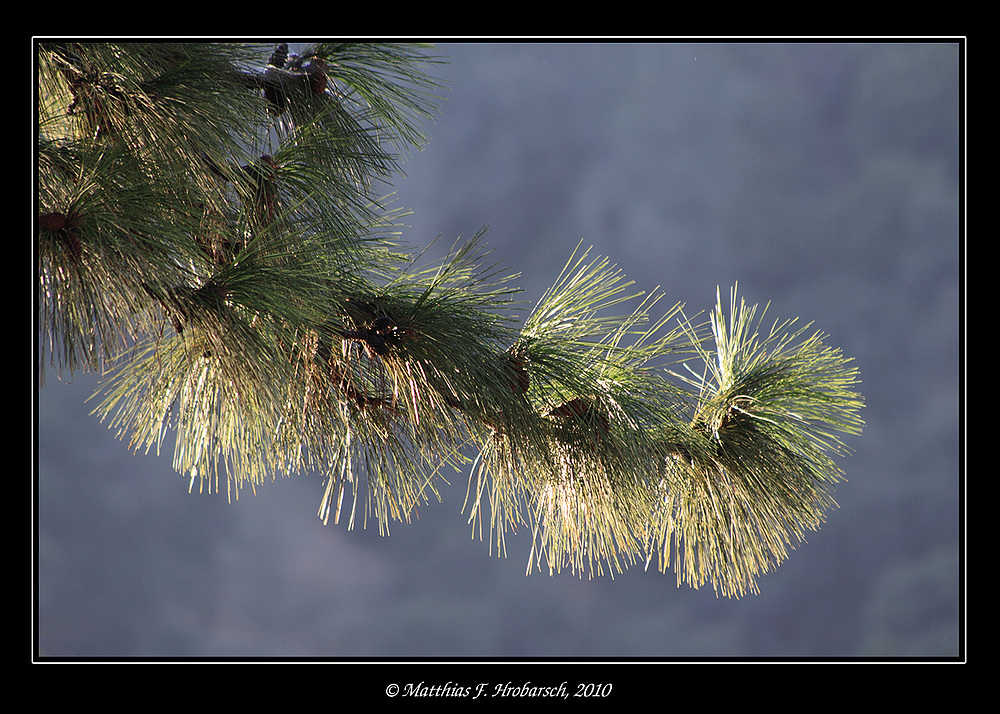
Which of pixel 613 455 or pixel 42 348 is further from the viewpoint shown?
pixel 613 455

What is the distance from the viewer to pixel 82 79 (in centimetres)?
60

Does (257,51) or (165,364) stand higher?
(257,51)

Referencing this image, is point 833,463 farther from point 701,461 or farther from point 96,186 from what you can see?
point 96,186

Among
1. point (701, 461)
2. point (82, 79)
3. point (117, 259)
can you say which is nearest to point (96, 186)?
point (117, 259)

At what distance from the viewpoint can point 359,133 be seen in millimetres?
782

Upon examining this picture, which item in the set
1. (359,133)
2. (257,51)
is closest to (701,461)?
Result: (359,133)

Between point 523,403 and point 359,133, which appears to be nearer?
point 523,403
